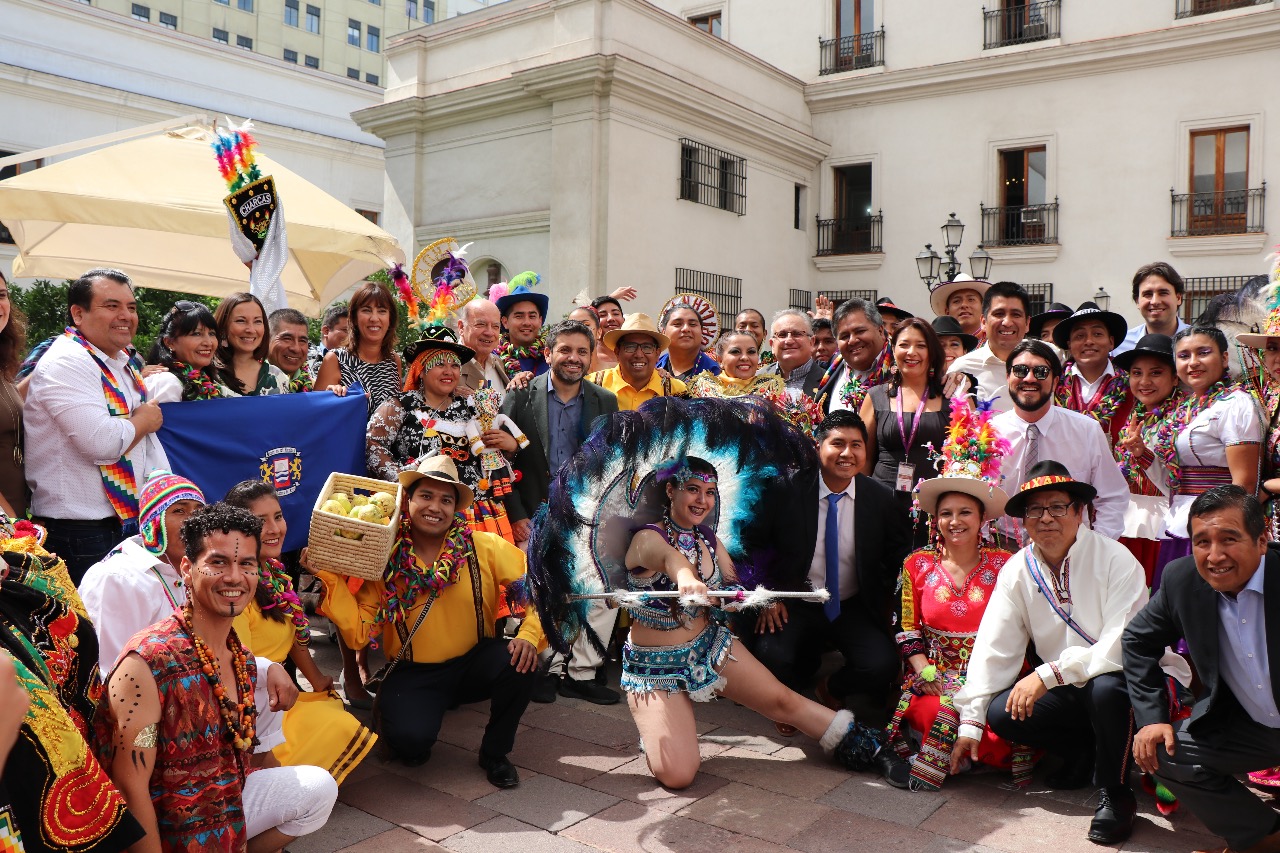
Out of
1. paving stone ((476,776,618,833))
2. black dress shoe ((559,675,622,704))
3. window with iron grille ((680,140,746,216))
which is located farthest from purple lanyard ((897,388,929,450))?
window with iron grille ((680,140,746,216))

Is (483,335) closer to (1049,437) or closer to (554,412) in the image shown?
(554,412)

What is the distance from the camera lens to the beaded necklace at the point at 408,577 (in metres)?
4.42

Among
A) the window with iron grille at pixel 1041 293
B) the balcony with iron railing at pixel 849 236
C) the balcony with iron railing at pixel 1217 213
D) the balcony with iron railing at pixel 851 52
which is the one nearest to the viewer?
the balcony with iron railing at pixel 1217 213

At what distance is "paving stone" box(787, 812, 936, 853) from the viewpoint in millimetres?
3652

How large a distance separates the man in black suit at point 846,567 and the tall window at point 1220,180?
51.2 ft

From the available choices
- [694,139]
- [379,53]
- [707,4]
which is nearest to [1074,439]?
[694,139]

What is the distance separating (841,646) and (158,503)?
3.21m

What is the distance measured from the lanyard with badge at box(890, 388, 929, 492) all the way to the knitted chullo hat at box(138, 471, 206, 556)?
338 cm

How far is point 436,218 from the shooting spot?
19.2 metres

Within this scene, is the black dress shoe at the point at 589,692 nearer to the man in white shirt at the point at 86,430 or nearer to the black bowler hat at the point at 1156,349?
the man in white shirt at the point at 86,430

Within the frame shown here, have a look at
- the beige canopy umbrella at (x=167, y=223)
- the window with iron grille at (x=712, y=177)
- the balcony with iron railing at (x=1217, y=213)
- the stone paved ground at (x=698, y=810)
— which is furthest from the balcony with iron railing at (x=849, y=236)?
the stone paved ground at (x=698, y=810)

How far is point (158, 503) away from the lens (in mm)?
A: 3590

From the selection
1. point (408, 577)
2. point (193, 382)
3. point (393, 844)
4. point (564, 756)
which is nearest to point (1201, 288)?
point (564, 756)

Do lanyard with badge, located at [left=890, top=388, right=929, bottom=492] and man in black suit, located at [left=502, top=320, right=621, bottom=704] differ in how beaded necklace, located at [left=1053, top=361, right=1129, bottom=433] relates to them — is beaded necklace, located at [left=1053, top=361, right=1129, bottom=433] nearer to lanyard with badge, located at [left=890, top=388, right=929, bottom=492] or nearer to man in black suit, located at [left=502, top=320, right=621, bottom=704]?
lanyard with badge, located at [left=890, top=388, right=929, bottom=492]
